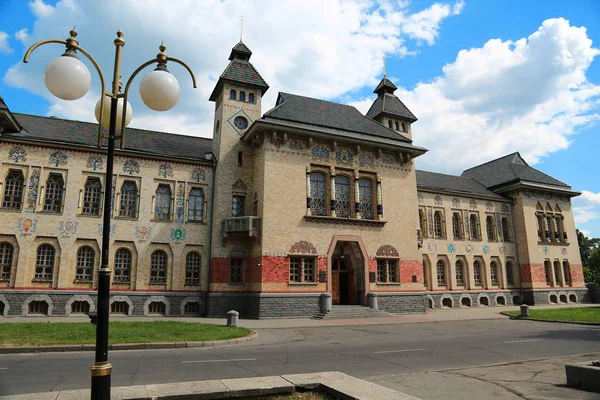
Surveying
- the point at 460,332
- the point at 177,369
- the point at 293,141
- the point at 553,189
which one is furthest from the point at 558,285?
the point at 177,369

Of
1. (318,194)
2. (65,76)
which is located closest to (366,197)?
(318,194)

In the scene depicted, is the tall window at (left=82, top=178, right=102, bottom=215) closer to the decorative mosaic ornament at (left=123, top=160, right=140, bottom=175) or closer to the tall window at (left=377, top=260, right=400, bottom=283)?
the decorative mosaic ornament at (left=123, top=160, right=140, bottom=175)

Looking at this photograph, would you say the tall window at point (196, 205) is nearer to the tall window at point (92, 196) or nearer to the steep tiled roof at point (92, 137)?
the steep tiled roof at point (92, 137)

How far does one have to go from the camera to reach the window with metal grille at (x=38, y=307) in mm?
23134

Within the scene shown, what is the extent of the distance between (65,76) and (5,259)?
75.3 ft

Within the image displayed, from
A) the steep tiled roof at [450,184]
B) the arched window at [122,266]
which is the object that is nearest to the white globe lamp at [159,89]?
the arched window at [122,266]

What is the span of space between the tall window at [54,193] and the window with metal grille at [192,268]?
27.3 feet

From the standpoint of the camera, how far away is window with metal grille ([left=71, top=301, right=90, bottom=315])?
2391 cm

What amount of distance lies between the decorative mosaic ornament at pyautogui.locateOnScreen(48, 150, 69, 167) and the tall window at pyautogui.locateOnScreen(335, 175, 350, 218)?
1771cm

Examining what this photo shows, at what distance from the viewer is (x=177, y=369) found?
9.52 metres

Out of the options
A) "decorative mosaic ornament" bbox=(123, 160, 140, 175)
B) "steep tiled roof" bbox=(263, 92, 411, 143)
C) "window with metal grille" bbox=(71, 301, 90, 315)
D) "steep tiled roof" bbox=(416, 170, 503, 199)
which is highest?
"steep tiled roof" bbox=(263, 92, 411, 143)

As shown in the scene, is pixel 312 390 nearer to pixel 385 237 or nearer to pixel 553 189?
pixel 385 237

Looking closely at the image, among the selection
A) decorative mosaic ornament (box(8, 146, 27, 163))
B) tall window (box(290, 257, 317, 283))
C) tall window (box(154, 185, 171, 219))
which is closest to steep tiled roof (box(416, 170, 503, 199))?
Answer: tall window (box(290, 257, 317, 283))

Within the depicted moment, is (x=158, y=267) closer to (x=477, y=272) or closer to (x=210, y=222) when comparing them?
(x=210, y=222)
